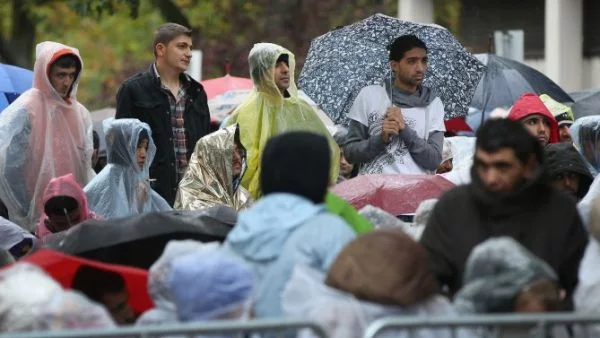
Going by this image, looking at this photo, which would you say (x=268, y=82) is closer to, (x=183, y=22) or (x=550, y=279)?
(x=550, y=279)

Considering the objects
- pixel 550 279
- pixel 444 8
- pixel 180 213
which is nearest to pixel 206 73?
pixel 444 8

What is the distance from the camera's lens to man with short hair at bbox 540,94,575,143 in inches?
588

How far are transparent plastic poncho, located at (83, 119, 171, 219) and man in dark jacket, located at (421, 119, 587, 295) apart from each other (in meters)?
5.54

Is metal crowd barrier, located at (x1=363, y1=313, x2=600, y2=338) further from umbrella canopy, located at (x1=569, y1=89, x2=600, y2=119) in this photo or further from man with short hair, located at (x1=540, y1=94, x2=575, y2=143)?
umbrella canopy, located at (x1=569, y1=89, x2=600, y2=119)

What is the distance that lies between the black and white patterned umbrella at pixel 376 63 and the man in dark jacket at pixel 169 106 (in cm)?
76

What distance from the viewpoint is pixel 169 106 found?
1436cm

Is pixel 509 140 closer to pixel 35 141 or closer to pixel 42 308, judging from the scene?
pixel 42 308

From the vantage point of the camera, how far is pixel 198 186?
44.6ft

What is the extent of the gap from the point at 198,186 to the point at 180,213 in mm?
2924

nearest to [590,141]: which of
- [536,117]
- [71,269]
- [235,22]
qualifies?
[536,117]

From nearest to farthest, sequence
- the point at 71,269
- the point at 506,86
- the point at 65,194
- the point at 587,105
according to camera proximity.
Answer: the point at 71,269
the point at 65,194
the point at 506,86
the point at 587,105

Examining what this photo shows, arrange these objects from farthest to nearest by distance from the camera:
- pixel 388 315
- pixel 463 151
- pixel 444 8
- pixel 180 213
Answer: pixel 444 8 < pixel 463 151 < pixel 180 213 < pixel 388 315

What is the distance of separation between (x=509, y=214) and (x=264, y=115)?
→ 6045mm

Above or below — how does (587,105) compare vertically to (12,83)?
below
